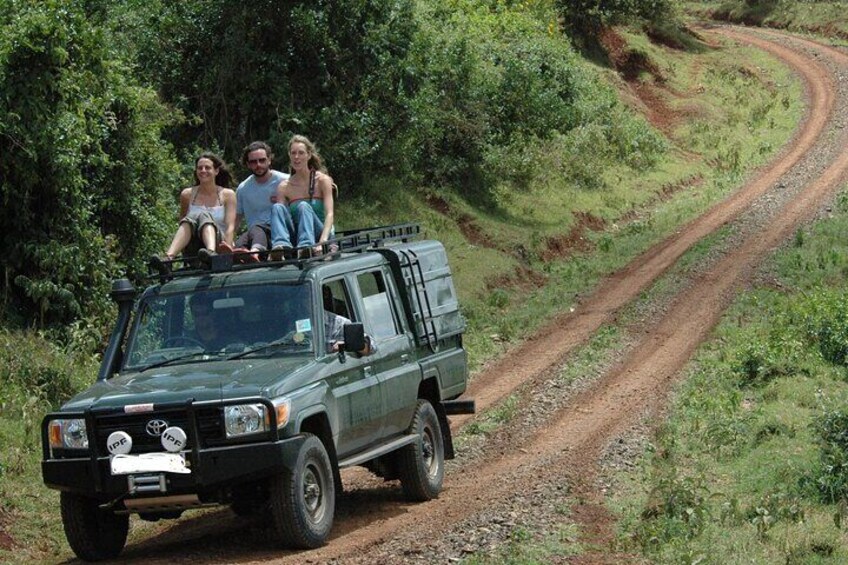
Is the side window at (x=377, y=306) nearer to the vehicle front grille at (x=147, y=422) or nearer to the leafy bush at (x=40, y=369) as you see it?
the vehicle front grille at (x=147, y=422)

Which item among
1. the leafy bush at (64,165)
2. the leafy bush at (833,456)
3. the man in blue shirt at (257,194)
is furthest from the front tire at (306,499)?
the leafy bush at (64,165)

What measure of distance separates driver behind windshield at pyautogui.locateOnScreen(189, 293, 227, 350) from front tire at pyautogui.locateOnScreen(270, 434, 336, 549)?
1.11 metres

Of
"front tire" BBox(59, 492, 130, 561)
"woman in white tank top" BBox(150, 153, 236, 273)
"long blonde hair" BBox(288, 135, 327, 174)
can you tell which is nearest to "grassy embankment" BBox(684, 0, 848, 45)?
"long blonde hair" BBox(288, 135, 327, 174)

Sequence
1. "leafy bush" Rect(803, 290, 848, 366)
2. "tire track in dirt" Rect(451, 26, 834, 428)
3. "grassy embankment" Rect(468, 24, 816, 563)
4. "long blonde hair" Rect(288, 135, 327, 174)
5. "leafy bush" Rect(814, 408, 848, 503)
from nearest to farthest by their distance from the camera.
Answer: "grassy embankment" Rect(468, 24, 816, 563) → "long blonde hair" Rect(288, 135, 327, 174) → "leafy bush" Rect(814, 408, 848, 503) → "leafy bush" Rect(803, 290, 848, 366) → "tire track in dirt" Rect(451, 26, 834, 428)

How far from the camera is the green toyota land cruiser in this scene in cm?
861

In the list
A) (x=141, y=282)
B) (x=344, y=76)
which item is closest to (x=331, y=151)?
(x=344, y=76)

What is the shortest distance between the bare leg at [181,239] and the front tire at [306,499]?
8.39ft

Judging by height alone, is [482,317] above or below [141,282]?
below

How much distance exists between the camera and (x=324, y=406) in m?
9.27

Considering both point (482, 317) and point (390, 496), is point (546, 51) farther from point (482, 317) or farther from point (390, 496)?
point (390, 496)

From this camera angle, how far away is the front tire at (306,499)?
872 centimetres

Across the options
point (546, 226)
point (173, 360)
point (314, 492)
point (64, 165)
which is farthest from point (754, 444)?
point (546, 226)

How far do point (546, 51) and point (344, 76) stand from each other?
9.52 meters

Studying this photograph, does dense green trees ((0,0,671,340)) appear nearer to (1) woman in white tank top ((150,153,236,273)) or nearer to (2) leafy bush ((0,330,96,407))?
(2) leafy bush ((0,330,96,407))
